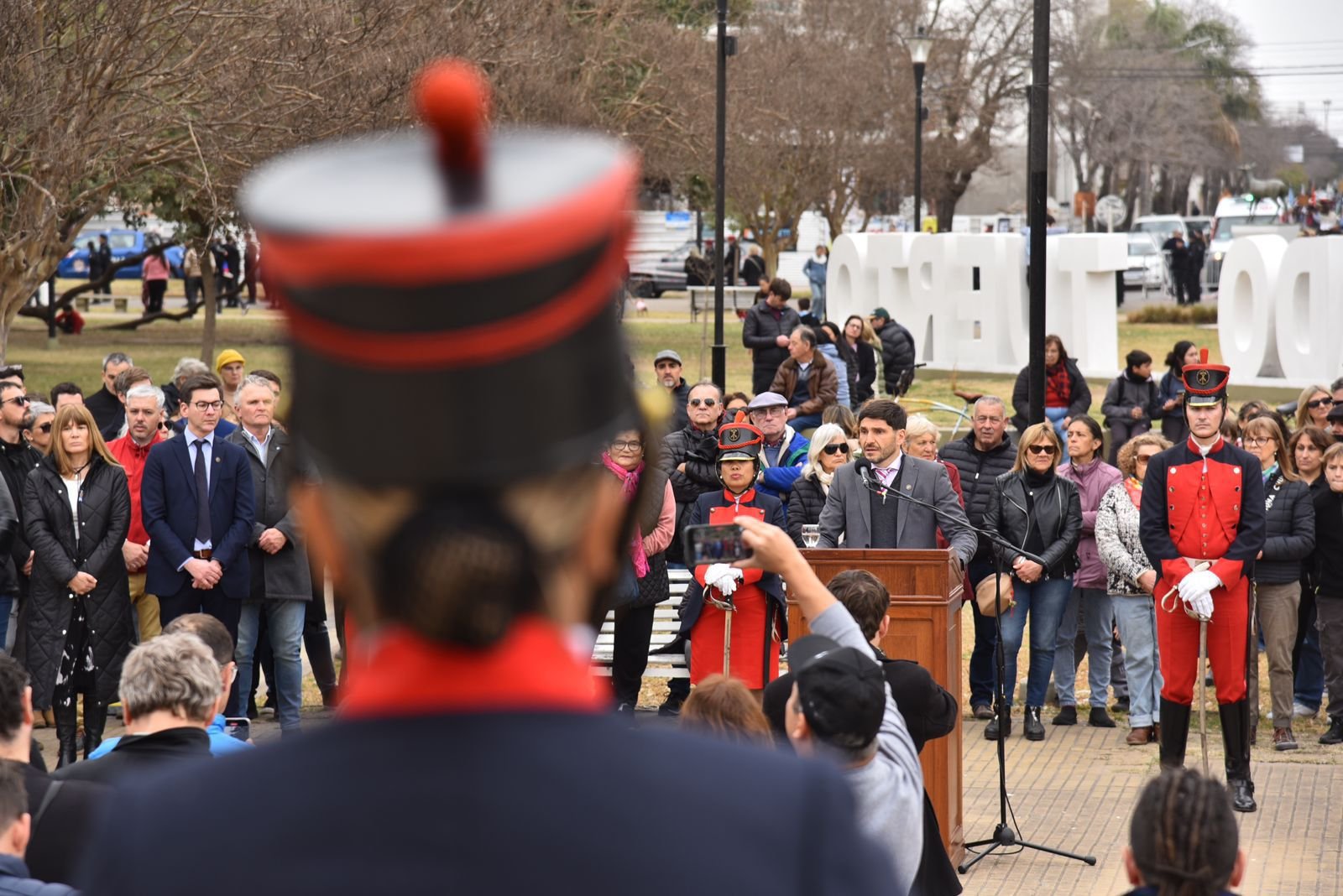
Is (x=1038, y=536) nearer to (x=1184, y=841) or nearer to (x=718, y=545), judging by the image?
(x=1184, y=841)

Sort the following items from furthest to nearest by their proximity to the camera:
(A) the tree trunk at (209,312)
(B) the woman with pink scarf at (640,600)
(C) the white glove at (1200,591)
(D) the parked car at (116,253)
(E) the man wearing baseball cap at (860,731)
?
(D) the parked car at (116,253) → (A) the tree trunk at (209,312) → (B) the woman with pink scarf at (640,600) → (C) the white glove at (1200,591) → (E) the man wearing baseball cap at (860,731)

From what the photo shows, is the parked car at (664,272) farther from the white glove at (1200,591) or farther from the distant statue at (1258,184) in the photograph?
the distant statue at (1258,184)

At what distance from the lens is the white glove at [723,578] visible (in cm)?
948

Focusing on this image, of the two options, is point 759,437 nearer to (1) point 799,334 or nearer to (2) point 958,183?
(1) point 799,334

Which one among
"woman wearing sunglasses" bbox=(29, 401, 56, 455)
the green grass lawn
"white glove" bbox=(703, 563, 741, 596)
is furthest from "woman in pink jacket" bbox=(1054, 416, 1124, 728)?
the green grass lawn

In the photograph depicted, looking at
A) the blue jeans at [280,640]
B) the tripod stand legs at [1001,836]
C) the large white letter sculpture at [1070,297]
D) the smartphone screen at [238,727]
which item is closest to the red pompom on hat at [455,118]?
the smartphone screen at [238,727]

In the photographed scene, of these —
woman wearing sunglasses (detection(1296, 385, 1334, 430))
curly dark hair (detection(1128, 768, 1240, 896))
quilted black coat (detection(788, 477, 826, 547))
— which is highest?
woman wearing sunglasses (detection(1296, 385, 1334, 430))

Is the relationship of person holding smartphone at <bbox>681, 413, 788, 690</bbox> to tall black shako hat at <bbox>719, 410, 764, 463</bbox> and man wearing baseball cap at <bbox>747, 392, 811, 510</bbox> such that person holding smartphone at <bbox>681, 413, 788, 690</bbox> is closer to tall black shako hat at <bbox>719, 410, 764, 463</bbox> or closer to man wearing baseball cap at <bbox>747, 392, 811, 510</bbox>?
tall black shako hat at <bbox>719, 410, 764, 463</bbox>

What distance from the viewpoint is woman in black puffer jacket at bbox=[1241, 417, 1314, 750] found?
10398 millimetres

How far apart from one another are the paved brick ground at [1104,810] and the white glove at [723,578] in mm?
1737

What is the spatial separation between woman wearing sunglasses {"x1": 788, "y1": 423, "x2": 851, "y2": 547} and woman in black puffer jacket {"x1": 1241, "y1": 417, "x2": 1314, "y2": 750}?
2.58 meters

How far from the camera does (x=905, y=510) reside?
9.99 m

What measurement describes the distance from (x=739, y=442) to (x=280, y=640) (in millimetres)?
2858

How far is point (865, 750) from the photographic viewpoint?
402 cm
